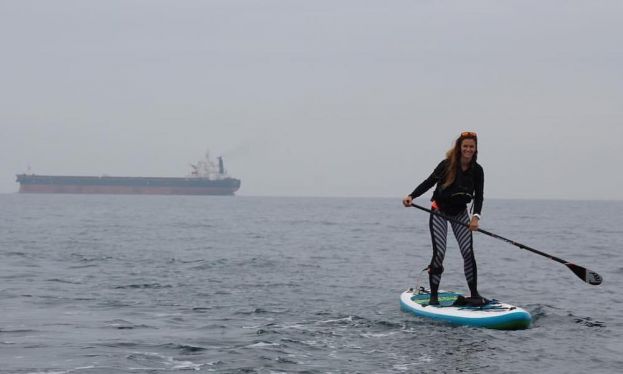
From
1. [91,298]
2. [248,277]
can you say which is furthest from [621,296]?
[91,298]

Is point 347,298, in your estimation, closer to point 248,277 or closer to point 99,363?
point 248,277

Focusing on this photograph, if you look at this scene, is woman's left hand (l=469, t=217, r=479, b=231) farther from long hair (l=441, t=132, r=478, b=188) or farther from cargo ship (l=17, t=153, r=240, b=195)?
cargo ship (l=17, t=153, r=240, b=195)

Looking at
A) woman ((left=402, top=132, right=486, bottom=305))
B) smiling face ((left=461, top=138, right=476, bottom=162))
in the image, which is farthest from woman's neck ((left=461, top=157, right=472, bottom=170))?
smiling face ((left=461, top=138, right=476, bottom=162))

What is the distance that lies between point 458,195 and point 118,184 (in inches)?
7331

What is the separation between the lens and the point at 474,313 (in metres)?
12.6

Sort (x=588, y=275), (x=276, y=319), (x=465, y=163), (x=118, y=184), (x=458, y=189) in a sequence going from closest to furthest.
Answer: (x=465, y=163) → (x=458, y=189) → (x=276, y=319) → (x=588, y=275) → (x=118, y=184)

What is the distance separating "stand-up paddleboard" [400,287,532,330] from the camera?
12.3m

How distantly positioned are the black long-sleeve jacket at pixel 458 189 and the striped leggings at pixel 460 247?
235 mm

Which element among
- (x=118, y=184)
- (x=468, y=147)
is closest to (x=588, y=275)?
(x=468, y=147)

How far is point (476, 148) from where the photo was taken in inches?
493

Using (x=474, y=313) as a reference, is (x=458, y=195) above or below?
above

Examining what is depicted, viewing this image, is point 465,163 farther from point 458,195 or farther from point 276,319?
point 276,319

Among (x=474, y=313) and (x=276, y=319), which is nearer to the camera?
(x=474, y=313)

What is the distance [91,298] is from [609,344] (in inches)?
371
